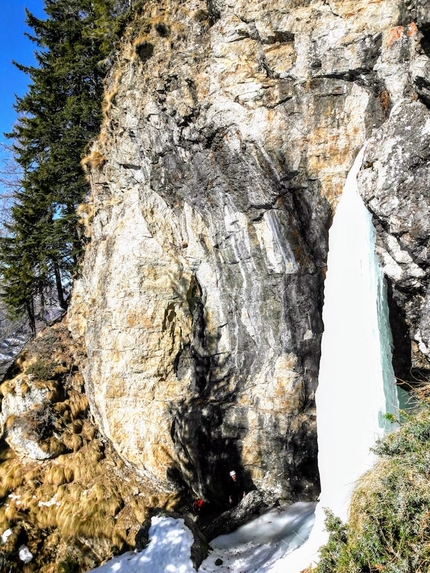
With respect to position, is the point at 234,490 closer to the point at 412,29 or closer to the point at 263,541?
the point at 263,541

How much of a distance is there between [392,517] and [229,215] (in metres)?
9.05

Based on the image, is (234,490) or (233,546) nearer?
(233,546)

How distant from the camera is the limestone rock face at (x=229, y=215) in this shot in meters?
10.4

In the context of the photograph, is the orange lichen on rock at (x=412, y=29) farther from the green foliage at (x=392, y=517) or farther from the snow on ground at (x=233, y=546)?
the snow on ground at (x=233, y=546)

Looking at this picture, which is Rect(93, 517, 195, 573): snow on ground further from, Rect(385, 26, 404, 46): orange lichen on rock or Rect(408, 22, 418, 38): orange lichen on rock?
Rect(408, 22, 418, 38): orange lichen on rock

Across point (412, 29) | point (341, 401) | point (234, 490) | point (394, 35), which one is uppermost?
point (394, 35)

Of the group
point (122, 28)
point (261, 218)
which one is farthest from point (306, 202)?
point (122, 28)

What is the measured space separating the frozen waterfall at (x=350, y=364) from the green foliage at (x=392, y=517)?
3.72 ft

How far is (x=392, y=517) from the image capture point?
17.1ft

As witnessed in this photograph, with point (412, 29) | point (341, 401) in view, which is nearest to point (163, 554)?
point (341, 401)

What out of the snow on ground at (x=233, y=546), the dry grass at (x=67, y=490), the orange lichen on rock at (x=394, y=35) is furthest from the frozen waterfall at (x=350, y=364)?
the dry grass at (x=67, y=490)

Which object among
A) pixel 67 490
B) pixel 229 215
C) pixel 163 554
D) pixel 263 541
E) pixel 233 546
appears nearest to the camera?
pixel 163 554

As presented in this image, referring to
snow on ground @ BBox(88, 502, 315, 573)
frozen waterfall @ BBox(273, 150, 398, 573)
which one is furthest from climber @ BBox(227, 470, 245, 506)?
frozen waterfall @ BBox(273, 150, 398, 573)

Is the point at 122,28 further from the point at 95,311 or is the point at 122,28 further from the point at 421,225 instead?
the point at 421,225
